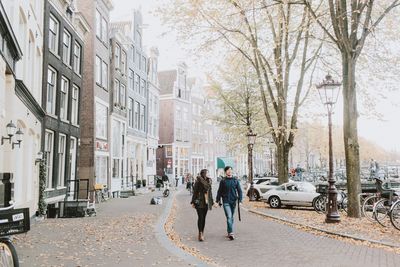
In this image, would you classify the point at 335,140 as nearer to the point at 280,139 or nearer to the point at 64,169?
the point at 280,139

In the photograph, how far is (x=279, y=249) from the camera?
9.40 m

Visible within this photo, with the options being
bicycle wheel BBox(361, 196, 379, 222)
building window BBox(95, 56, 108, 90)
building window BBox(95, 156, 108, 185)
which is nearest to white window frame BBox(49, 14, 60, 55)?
building window BBox(95, 56, 108, 90)

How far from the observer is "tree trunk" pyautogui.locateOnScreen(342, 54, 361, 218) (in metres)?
14.4

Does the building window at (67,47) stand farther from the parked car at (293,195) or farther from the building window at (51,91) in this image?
the parked car at (293,195)

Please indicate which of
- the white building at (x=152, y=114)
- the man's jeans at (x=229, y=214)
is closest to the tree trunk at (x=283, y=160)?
the man's jeans at (x=229, y=214)

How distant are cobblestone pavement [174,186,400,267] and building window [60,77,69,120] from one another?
11.6 m

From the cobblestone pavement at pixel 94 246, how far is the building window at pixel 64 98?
30.4 feet

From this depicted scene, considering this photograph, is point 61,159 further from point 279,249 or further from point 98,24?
point 279,249

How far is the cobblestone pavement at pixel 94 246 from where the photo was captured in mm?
7996

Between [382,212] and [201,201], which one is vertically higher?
[201,201]

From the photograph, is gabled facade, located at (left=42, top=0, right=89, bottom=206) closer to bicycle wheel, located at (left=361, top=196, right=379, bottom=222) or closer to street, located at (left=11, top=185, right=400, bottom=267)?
street, located at (left=11, top=185, right=400, bottom=267)

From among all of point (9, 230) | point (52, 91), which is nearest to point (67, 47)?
point (52, 91)

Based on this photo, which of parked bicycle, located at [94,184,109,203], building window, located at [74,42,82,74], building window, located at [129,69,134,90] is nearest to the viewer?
building window, located at [74,42,82,74]

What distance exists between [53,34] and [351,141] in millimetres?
14809
